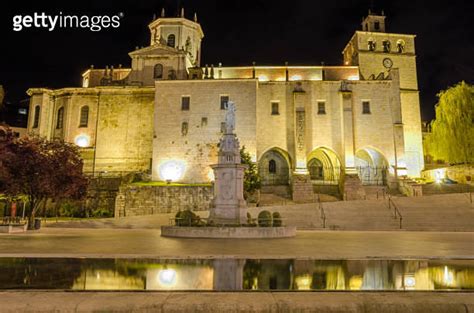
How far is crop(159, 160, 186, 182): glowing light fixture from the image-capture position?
3525 centimetres

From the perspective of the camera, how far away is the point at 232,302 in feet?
15.3

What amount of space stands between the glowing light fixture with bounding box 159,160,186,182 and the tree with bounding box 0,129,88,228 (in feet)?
41.9

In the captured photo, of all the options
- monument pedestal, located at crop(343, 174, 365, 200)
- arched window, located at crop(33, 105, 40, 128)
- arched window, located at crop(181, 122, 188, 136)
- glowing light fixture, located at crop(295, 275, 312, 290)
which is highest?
arched window, located at crop(33, 105, 40, 128)

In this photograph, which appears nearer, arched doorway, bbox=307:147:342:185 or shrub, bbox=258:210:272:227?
shrub, bbox=258:210:272:227

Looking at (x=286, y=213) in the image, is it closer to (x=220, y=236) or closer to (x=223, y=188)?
(x=223, y=188)

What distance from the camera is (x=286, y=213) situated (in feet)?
75.5

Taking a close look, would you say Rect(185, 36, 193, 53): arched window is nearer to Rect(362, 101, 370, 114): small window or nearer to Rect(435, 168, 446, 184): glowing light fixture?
Rect(362, 101, 370, 114): small window

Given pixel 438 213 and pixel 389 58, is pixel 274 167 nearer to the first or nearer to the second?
pixel 438 213

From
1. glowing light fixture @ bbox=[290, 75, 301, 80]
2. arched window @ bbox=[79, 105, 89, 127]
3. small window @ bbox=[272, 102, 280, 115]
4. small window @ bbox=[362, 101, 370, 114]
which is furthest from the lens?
glowing light fixture @ bbox=[290, 75, 301, 80]

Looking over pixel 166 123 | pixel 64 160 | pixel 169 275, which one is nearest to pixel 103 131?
pixel 166 123

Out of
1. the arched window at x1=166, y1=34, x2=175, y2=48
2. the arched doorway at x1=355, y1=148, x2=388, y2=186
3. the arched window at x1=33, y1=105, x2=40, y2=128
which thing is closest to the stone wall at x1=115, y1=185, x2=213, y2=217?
the arched window at x1=33, y1=105, x2=40, y2=128

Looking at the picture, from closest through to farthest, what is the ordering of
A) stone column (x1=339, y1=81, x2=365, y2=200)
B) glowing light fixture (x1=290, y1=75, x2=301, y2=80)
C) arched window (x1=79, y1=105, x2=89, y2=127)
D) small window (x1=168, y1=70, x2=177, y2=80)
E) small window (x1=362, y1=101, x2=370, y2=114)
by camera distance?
stone column (x1=339, y1=81, x2=365, y2=200), small window (x1=362, y1=101, x2=370, y2=114), arched window (x1=79, y1=105, x2=89, y2=127), small window (x1=168, y1=70, x2=177, y2=80), glowing light fixture (x1=290, y1=75, x2=301, y2=80)

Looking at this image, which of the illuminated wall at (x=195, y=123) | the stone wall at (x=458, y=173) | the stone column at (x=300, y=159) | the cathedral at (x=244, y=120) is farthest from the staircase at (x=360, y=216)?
the illuminated wall at (x=195, y=123)

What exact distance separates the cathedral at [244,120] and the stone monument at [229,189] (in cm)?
1674
